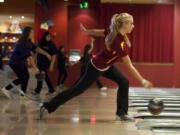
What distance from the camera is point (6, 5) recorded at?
9.71m

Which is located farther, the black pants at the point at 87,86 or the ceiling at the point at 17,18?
the ceiling at the point at 17,18

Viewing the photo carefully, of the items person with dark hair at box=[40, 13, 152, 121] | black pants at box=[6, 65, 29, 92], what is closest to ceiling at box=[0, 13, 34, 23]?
black pants at box=[6, 65, 29, 92]

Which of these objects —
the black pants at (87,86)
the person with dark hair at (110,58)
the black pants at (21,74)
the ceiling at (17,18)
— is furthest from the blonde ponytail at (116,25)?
the ceiling at (17,18)

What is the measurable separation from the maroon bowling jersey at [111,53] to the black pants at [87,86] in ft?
0.30

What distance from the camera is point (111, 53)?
3.31 m

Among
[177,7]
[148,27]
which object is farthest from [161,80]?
[177,7]

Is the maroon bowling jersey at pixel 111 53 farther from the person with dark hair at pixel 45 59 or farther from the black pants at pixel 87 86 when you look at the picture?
the person with dark hair at pixel 45 59

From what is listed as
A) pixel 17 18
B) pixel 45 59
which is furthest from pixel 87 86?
pixel 17 18

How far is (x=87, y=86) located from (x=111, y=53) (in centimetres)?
48

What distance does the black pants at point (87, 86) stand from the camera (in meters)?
3.38

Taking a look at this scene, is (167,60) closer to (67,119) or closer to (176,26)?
(176,26)

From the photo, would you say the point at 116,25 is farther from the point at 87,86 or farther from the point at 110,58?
the point at 87,86

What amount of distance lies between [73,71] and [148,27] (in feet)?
9.92

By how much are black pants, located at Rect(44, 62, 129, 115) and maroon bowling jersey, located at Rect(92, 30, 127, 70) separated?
0.30 feet
